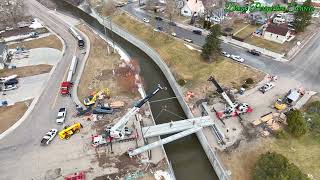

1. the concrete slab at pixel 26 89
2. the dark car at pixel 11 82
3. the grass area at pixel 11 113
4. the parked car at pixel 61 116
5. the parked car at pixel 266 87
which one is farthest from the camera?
the dark car at pixel 11 82

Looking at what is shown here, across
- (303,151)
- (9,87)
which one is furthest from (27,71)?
(303,151)

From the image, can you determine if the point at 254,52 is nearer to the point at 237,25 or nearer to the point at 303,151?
the point at 237,25

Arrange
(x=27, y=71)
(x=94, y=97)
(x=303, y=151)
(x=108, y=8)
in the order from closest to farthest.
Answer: (x=303, y=151) < (x=94, y=97) < (x=27, y=71) < (x=108, y=8)

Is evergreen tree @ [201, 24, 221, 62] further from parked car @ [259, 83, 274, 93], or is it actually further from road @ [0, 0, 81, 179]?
road @ [0, 0, 81, 179]

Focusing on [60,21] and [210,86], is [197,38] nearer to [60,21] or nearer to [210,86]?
[210,86]

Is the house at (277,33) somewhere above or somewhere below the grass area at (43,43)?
above

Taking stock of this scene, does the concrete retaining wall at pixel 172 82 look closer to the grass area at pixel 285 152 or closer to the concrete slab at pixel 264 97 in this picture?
the grass area at pixel 285 152

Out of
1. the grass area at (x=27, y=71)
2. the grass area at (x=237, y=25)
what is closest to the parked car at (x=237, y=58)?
the grass area at (x=237, y=25)
